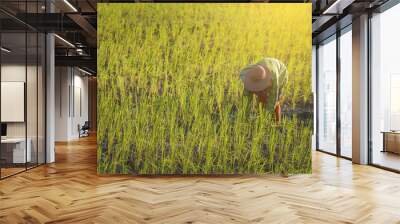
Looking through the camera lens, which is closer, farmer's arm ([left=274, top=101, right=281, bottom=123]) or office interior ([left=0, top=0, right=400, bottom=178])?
farmer's arm ([left=274, top=101, right=281, bottom=123])

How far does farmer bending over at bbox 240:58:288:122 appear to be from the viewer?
6379 millimetres

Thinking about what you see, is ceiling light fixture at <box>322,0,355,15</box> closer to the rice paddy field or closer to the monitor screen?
the rice paddy field

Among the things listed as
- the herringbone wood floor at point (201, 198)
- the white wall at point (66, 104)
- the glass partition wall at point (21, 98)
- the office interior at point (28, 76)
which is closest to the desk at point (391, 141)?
the herringbone wood floor at point (201, 198)

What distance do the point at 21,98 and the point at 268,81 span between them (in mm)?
4501

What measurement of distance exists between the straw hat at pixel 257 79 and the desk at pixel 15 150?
4.24 metres

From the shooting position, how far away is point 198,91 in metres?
6.45

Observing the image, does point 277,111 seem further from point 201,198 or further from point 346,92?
point 346,92

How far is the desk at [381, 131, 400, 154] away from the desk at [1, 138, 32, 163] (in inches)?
275

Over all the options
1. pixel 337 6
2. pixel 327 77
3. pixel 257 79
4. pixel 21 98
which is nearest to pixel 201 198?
pixel 257 79

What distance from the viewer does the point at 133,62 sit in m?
6.42

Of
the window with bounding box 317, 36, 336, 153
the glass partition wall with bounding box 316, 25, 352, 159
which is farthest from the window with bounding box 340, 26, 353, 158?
the window with bounding box 317, 36, 336, 153

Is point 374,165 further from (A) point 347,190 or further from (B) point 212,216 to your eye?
(B) point 212,216

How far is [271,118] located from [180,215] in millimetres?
2950

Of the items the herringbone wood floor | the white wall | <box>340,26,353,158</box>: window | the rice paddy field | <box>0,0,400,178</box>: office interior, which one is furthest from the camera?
the white wall
